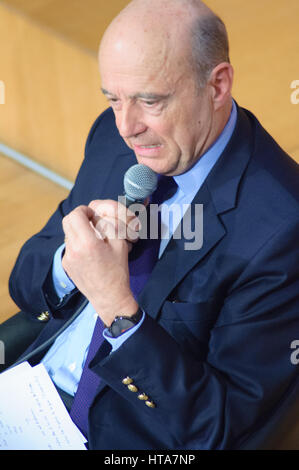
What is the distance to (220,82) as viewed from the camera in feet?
3.76

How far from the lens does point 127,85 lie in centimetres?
113

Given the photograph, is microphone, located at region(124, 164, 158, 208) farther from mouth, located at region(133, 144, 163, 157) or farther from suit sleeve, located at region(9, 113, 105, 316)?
suit sleeve, located at region(9, 113, 105, 316)

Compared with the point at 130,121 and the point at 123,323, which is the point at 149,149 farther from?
the point at 123,323

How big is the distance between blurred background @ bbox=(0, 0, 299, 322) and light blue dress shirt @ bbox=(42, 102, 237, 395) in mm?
499

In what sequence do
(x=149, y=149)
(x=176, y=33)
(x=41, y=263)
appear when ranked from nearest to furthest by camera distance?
(x=176, y=33)
(x=149, y=149)
(x=41, y=263)

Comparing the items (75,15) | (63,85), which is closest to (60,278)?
(63,85)

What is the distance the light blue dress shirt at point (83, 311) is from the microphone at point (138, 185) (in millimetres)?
105

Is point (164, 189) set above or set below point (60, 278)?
above

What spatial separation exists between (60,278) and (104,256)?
0.27 meters

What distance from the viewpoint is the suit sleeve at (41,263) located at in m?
1.37

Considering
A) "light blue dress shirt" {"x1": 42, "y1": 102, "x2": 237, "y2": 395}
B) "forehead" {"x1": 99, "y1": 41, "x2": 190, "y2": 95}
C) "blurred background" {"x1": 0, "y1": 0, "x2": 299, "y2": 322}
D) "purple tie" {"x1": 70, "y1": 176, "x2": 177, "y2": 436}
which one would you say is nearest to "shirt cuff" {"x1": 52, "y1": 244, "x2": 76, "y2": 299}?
"light blue dress shirt" {"x1": 42, "y1": 102, "x2": 237, "y2": 395}

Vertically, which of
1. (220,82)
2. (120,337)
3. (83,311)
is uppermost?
(220,82)
